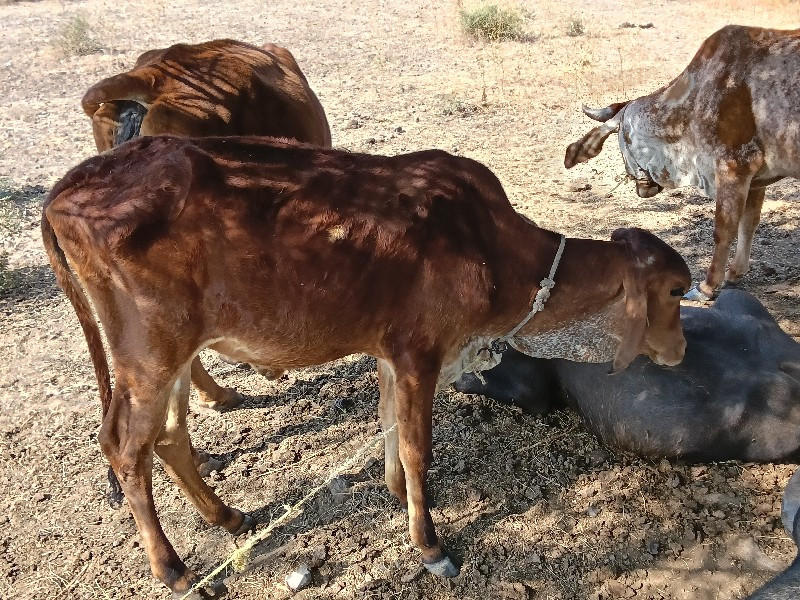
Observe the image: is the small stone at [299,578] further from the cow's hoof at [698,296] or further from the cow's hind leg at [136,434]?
the cow's hoof at [698,296]

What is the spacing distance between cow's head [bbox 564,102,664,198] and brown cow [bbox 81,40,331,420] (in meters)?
2.38

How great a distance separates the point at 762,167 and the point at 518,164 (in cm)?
284

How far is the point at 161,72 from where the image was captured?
162 inches

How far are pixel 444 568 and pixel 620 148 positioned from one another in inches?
160

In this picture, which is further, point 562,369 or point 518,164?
point 518,164

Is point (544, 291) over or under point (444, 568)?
over

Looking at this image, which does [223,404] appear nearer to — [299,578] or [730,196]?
[299,578]

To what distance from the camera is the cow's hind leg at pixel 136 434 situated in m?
2.85

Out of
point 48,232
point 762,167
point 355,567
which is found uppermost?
point 48,232

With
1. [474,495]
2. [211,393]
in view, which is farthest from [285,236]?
[211,393]

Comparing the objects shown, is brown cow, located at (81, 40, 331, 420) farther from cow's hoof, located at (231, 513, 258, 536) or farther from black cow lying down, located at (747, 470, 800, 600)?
black cow lying down, located at (747, 470, 800, 600)

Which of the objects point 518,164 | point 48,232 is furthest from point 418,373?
point 518,164

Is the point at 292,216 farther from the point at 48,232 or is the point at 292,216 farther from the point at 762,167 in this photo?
the point at 762,167

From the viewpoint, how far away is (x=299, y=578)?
3.32 metres
